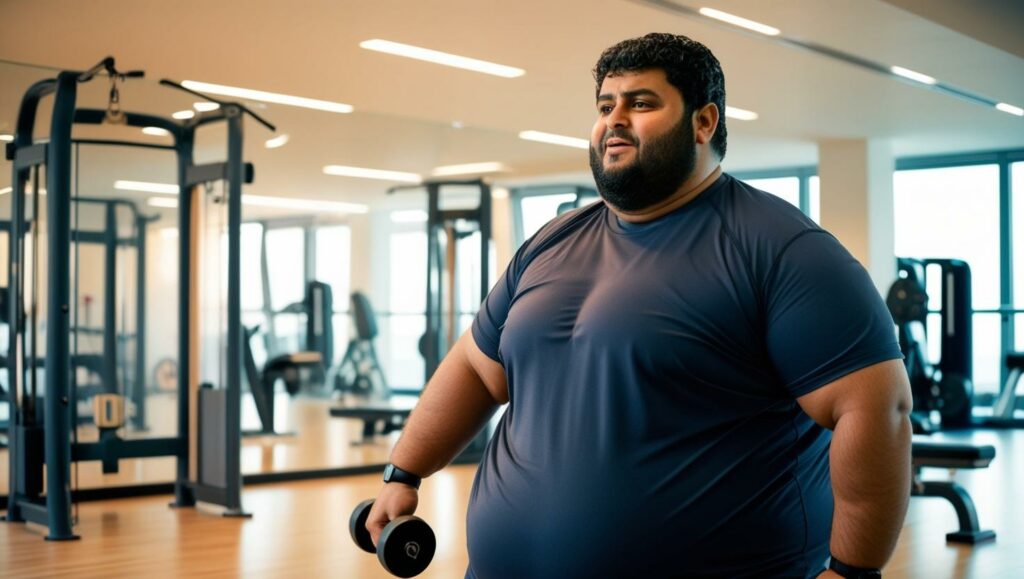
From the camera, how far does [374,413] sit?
20.7ft

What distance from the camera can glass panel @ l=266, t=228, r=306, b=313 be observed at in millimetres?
5809

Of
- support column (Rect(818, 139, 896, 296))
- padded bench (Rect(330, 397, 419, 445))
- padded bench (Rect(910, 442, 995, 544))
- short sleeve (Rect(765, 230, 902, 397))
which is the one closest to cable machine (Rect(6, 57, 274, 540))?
padded bench (Rect(330, 397, 419, 445))

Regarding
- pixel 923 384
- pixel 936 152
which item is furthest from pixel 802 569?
pixel 936 152

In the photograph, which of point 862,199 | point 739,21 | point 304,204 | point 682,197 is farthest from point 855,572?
point 862,199

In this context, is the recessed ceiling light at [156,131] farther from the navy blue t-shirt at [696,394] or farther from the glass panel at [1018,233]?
the glass panel at [1018,233]

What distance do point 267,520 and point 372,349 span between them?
1.68 meters

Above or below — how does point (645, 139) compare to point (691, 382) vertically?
above

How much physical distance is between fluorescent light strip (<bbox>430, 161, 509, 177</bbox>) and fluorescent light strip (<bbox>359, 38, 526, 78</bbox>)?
0.82 metres

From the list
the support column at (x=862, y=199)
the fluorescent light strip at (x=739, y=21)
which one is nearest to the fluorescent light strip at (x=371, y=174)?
the fluorescent light strip at (x=739, y=21)

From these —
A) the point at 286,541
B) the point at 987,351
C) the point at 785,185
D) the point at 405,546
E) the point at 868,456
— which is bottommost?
the point at 286,541

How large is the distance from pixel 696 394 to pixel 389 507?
1.45 ft

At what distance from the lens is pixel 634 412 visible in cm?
122

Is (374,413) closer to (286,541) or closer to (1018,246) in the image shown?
(286,541)

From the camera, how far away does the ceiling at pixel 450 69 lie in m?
4.73
